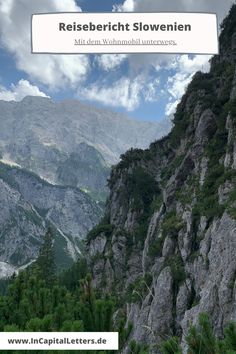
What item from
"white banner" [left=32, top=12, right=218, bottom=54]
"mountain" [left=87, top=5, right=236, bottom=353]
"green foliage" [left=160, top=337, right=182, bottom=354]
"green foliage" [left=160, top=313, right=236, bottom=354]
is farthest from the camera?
"mountain" [left=87, top=5, right=236, bottom=353]

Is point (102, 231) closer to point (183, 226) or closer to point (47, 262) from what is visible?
point (47, 262)

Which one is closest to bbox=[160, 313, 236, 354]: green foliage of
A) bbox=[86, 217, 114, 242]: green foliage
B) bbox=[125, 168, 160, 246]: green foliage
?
bbox=[125, 168, 160, 246]: green foliage

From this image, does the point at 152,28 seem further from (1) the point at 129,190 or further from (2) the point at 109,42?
(1) the point at 129,190

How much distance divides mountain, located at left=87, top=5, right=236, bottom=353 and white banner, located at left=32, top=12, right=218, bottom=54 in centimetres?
1039

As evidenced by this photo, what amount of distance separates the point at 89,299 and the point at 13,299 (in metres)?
4.64

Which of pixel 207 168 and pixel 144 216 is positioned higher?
pixel 144 216

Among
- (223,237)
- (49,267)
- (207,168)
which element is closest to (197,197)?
(207,168)

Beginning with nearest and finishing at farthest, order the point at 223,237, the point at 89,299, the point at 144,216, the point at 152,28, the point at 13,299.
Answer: the point at 152,28
the point at 89,299
the point at 13,299
the point at 223,237
the point at 144,216

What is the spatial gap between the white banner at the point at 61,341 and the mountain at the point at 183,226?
681 centimetres

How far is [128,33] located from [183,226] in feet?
121

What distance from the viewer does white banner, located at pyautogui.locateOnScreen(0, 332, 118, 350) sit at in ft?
24.0

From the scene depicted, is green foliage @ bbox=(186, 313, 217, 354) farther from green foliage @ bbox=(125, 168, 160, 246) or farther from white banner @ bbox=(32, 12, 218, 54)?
green foliage @ bbox=(125, 168, 160, 246)

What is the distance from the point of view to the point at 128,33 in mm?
6828

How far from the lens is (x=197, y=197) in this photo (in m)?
42.9
